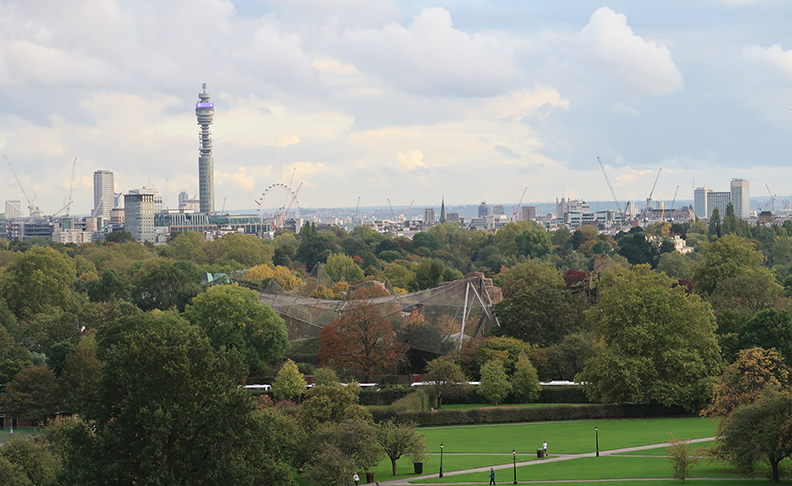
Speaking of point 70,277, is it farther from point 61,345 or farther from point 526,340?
point 526,340

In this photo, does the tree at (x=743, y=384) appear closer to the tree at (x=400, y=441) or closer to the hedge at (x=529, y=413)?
the hedge at (x=529, y=413)

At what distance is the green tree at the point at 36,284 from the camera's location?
105625 millimetres

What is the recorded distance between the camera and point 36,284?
106438 mm

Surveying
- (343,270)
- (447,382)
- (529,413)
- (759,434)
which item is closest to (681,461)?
(759,434)

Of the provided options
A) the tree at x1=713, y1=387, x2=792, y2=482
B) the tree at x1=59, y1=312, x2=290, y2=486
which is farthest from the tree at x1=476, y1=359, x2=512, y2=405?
the tree at x1=59, y1=312, x2=290, y2=486

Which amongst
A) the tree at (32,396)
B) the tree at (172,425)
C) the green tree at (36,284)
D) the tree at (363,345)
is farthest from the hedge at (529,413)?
the green tree at (36,284)

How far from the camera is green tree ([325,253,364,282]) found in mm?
145750

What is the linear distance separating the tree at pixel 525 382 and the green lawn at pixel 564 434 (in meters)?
5.01

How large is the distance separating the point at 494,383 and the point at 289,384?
1384 centimetres

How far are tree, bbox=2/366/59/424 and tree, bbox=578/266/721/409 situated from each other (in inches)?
1406

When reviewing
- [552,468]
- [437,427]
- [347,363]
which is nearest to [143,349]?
[552,468]

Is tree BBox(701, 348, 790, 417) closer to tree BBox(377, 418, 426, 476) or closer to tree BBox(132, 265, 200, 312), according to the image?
tree BBox(377, 418, 426, 476)

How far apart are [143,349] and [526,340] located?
4548 cm

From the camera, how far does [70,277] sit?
112m
